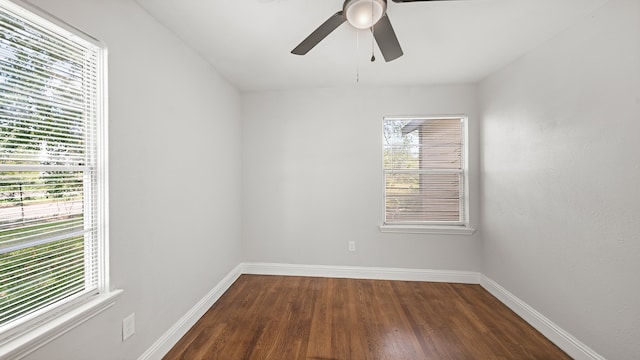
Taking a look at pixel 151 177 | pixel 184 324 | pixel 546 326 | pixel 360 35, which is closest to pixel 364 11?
pixel 360 35

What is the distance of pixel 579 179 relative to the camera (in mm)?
1714

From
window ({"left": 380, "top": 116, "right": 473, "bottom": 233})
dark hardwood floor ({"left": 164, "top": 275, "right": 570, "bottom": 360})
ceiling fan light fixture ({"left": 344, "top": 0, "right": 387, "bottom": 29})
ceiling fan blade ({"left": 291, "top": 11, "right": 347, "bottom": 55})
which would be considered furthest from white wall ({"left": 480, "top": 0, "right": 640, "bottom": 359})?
ceiling fan blade ({"left": 291, "top": 11, "right": 347, "bottom": 55})

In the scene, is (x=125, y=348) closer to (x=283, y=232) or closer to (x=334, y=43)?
(x=283, y=232)

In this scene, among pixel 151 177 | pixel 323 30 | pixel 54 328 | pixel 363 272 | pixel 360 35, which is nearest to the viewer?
pixel 54 328

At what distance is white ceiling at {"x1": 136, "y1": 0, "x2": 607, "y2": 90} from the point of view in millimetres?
1581

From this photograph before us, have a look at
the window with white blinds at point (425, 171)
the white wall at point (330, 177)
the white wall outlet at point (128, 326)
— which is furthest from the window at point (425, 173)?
the white wall outlet at point (128, 326)

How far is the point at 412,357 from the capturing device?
5.68 ft

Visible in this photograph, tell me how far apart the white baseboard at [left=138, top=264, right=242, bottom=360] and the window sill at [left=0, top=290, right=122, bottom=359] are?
56cm

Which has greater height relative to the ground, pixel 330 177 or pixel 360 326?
pixel 330 177

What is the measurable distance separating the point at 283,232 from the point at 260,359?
1.55m

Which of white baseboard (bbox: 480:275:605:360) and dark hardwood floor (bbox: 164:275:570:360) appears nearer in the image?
white baseboard (bbox: 480:275:605:360)

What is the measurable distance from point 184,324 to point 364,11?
102 inches

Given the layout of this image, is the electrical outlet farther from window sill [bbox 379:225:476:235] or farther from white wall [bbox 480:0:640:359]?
white wall [bbox 480:0:640:359]

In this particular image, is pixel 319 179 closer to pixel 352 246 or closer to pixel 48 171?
pixel 352 246
